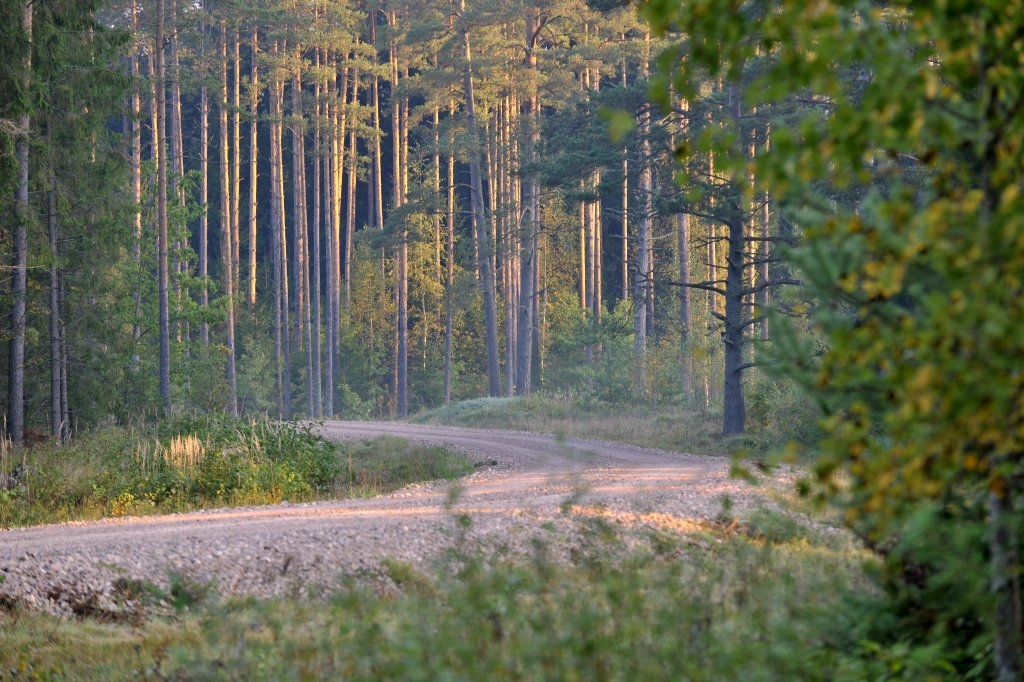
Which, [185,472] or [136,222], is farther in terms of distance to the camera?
[136,222]

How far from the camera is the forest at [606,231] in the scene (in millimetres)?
2691

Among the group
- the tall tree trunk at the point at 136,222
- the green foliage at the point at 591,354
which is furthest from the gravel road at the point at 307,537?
the green foliage at the point at 591,354

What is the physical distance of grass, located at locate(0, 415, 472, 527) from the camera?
14547 millimetres

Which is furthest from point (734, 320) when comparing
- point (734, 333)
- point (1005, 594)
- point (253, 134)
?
point (253, 134)

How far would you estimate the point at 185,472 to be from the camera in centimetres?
1594

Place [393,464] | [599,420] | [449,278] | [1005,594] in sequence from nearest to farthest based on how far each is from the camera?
1. [1005,594]
2. [393,464]
3. [599,420]
4. [449,278]

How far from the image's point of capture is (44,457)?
55.2 ft

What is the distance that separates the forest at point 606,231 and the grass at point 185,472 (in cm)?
335

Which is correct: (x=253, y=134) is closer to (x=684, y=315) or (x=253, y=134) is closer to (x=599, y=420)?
(x=684, y=315)

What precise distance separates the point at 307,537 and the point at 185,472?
6262 mm

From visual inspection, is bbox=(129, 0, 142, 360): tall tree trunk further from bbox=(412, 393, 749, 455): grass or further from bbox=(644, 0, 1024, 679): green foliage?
bbox=(644, 0, 1024, 679): green foliage

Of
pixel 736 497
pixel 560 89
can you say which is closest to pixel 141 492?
pixel 736 497

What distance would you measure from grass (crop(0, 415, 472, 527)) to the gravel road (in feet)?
5.15

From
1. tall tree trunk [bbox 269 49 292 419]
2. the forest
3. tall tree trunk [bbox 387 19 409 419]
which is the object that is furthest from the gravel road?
tall tree trunk [bbox 269 49 292 419]
